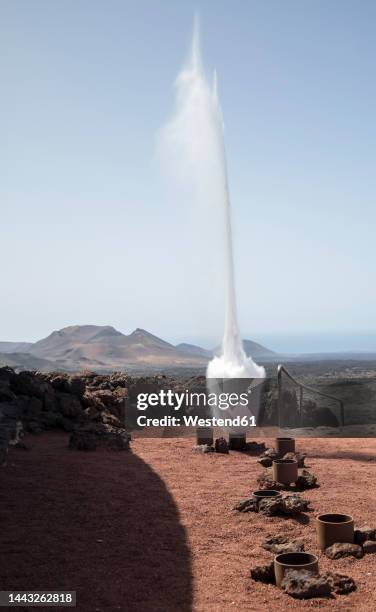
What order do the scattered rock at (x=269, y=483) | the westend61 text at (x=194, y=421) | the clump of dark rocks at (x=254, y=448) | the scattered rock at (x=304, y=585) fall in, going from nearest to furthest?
the scattered rock at (x=304, y=585) < the scattered rock at (x=269, y=483) < the clump of dark rocks at (x=254, y=448) < the westend61 text at (x=194, y=421)

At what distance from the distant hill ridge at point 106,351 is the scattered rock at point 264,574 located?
313ft

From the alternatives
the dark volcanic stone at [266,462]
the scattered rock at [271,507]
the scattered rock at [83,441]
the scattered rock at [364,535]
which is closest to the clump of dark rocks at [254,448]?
the dark volcanic stone at [266,462]

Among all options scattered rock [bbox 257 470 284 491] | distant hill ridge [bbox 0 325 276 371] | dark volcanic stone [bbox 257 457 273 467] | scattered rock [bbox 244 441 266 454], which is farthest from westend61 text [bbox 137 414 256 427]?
distant hill ridge [bbox 0 325 276 371]

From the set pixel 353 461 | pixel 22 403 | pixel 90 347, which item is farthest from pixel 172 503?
pixel 90 347

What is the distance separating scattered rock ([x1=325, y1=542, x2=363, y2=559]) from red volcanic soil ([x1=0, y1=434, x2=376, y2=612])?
11cm

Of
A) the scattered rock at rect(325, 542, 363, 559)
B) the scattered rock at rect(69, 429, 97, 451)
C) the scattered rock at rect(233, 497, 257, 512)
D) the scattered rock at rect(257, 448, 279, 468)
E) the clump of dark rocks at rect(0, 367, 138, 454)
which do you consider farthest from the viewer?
the clump of dark rocks at rect(0, 367, 138, 454)

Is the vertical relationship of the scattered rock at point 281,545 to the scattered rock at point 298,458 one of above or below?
below

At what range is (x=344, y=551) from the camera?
7.35 m

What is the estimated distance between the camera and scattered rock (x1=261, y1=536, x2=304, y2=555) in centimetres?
737

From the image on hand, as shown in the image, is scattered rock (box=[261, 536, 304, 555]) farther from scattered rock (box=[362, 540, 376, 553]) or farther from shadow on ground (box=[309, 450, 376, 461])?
shadow on ground (box=[309, 450, 376, 461])

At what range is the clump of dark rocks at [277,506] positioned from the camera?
29.5 ft

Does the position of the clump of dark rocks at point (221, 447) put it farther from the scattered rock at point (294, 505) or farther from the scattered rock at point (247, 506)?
the scattered rock at point (294, 505)

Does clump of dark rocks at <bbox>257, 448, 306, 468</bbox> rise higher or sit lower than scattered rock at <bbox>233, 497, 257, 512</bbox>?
higher

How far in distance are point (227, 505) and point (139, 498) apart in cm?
143
